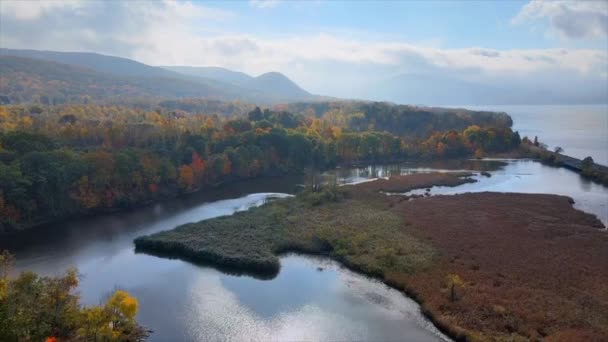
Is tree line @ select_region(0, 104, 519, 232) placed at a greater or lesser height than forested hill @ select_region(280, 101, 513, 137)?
lesser

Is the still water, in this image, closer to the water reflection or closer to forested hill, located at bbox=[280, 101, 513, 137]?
the water reflection

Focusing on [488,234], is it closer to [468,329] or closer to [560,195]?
[468,329]

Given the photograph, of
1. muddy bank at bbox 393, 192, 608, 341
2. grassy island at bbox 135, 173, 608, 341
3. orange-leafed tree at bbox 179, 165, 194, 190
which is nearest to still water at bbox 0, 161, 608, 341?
grassy island at bbox 135, 173, 608, 341

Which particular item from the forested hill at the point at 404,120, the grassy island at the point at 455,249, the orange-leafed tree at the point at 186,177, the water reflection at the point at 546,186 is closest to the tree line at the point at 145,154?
the orange-leafed tree at the point at 186,177

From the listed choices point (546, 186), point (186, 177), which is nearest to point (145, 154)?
point (186, 177)

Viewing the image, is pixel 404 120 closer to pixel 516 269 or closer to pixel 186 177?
pixel 186 177

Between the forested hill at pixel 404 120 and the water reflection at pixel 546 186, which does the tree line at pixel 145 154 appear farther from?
the water reflection at pixel 546 186
